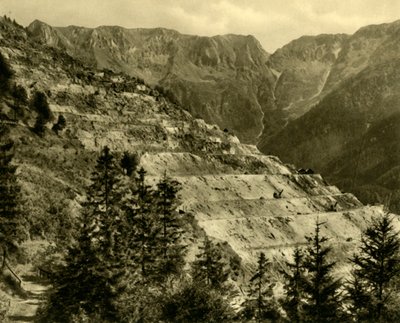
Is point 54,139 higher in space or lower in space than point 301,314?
higher

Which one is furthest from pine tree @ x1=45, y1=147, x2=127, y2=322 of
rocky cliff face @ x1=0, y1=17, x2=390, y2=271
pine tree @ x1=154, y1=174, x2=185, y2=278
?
rocky cliff face @ x1=0, y1=17, x2=390, y2=271

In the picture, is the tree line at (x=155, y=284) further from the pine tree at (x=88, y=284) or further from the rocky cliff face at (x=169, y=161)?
the rocky cliff face at (x=169, y=161)

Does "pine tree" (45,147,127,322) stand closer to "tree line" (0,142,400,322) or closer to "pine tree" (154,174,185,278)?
"tree line" (0,142,400,322)

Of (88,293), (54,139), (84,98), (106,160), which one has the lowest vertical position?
(88,293)

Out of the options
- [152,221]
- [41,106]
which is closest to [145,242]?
[152,221]

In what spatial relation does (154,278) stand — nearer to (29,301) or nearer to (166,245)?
(166,245)

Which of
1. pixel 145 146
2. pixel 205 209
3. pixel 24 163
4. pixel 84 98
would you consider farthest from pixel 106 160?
pixel 84 98

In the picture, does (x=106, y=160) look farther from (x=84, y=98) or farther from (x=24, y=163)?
(x=84, y=98)

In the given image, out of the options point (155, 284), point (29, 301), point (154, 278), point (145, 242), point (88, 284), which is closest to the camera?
point (88, 284)

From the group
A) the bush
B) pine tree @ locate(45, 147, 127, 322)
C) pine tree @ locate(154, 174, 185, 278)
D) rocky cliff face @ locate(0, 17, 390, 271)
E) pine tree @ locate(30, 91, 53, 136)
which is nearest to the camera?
pine tree @ locate(45, 147, 127, 322)
